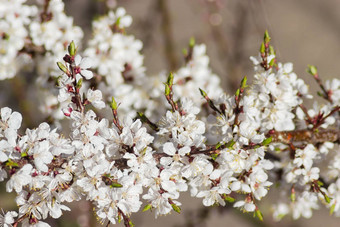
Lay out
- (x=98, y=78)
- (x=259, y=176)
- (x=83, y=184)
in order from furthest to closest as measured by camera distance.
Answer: (x=98, y=78), (x=259, y=176), (x=83, y=184)

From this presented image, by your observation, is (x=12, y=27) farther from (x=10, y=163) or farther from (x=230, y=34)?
(x=230, y=34)

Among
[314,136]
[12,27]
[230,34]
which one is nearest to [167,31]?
[230,34]

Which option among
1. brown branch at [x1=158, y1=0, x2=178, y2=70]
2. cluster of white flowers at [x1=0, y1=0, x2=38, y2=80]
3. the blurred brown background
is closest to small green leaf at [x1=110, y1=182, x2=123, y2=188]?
cluster of white flowers at [x1=0, y1=0, x2=38, y2=80]

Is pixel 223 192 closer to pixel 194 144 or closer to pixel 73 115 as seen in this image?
pixel 194 144

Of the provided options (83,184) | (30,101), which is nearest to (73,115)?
(83,184)

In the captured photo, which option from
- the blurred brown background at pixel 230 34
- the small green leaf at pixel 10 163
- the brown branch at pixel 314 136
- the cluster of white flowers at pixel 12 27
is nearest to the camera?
the small green leaf at pixel 10 163

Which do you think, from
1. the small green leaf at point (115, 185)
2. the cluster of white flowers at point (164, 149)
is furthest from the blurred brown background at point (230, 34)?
the small green leaf at point (115, 185)

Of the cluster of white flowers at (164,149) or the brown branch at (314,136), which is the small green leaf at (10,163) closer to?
the cluster of white flowers at (164,149)

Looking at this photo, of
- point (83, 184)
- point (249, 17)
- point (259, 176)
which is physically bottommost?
point (83, 184)

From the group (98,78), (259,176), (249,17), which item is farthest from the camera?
(249,17)

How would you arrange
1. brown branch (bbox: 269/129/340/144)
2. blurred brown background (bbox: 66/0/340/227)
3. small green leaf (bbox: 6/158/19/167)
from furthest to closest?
blurred brown background (bbox: 66/0/340/227) → brown branch (bbox: 269/129/340/144) → small green leaf (bbox: 6/158/19/167)

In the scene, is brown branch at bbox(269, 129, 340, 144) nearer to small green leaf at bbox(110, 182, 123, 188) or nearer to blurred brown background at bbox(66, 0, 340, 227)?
small green leaf at bbox(110, 182, 123, 188)
